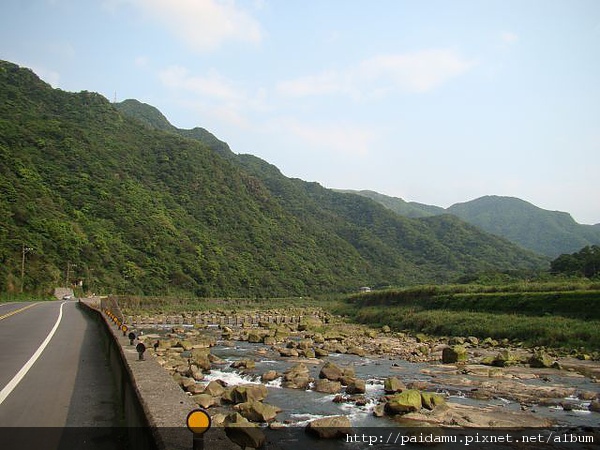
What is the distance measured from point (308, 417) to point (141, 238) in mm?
67603

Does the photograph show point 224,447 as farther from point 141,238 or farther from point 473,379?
point 141,238

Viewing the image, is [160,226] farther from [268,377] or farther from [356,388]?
[356,388]

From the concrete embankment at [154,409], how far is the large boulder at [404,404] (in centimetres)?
671

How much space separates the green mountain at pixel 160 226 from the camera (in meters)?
61.3

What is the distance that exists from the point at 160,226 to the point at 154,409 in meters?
77.4

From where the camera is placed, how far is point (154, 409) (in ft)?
19.6

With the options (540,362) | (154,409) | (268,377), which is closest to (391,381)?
(268,377)

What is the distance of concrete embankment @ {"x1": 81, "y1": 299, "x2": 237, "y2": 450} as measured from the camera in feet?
16.4

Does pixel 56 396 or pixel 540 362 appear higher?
pixel 56 396

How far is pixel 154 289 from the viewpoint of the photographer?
67.5 metres

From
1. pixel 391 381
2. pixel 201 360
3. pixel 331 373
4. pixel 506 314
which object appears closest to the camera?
pixel 391 381

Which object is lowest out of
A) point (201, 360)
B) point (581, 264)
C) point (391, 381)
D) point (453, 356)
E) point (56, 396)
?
point (453, 356)

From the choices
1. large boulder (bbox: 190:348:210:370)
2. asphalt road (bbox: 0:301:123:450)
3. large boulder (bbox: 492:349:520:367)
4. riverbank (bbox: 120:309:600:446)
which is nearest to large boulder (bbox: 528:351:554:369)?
riverbank (bbox: 120:309:600:446)

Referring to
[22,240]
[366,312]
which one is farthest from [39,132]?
[366,312]
